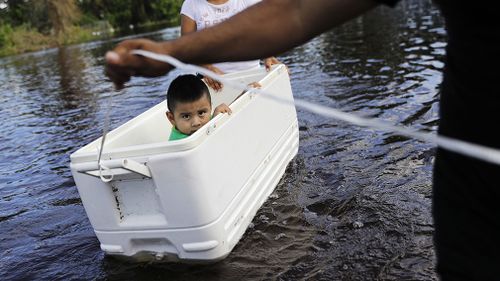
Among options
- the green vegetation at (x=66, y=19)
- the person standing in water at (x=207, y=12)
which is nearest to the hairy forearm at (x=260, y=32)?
the person standing in water at (x=207, y=12)

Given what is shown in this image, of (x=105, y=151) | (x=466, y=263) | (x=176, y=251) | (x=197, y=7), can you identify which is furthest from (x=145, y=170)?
(x=197, y=7)

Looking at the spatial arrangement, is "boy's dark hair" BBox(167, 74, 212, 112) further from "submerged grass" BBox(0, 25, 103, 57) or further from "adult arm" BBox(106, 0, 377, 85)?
"submerged grass" BBox(0, 25, 103, 57)

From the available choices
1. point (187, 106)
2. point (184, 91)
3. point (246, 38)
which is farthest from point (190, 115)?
point (246, 38)

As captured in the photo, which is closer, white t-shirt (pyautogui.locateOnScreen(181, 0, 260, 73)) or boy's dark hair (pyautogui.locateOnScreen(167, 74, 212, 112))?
boy's dark hair (pyautogui.locateOnScreen(167, 74, 212, 112))

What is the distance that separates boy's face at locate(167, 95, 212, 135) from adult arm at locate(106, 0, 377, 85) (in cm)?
178

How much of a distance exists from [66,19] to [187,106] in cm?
4122

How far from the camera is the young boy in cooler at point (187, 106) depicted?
11.0 ft

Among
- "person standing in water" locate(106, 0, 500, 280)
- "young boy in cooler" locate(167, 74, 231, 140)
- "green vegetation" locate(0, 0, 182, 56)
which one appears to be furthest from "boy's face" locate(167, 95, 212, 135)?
"green vegetation" locate(0, 0, 182, 56)

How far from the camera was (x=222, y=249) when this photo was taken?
9.71 feet

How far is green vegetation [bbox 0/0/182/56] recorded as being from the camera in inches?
1462

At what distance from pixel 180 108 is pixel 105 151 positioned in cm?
76

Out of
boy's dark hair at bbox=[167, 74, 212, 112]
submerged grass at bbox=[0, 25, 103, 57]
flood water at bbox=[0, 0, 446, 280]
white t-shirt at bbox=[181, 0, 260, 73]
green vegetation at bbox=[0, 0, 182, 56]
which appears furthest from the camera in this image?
green vegetation at bbox=[0, 0, 182, 56]

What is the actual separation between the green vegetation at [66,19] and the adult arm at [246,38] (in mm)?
36024

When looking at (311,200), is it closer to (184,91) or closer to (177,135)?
(177,135)
